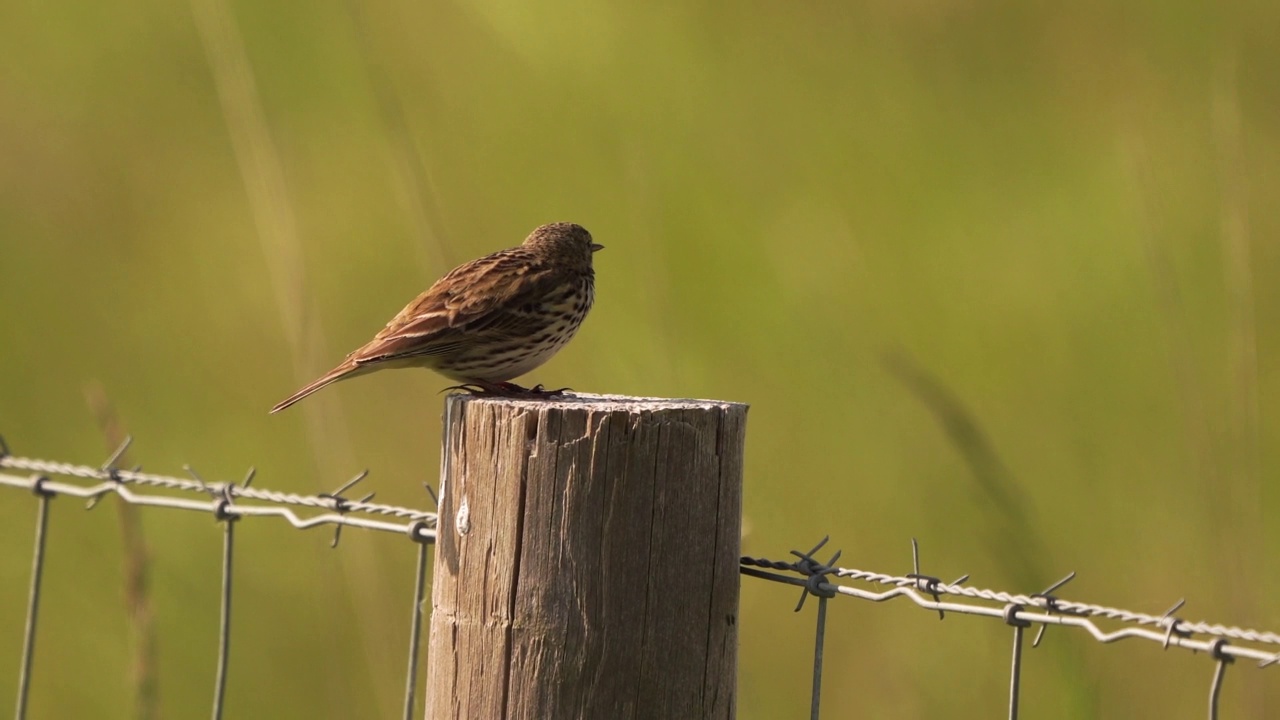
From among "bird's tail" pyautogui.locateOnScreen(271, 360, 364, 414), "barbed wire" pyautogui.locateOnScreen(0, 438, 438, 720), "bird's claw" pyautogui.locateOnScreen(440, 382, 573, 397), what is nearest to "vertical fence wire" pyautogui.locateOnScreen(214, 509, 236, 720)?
"barbed wire" pyautogui.locateOnScreen(0, 438, 438, 720)

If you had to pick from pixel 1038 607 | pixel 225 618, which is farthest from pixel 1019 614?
pixel 225 618

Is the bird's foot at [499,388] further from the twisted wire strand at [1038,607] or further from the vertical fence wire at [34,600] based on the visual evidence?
the vertical fence wire at [34,600]

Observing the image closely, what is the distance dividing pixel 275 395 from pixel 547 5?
445cm

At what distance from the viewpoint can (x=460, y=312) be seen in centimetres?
480

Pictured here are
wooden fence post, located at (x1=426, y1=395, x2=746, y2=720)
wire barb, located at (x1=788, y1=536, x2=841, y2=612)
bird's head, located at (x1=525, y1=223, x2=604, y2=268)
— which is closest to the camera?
wooden fence post, located at (x1=426, y1=395, x2=746, y2=720)

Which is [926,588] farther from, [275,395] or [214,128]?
[214,128]

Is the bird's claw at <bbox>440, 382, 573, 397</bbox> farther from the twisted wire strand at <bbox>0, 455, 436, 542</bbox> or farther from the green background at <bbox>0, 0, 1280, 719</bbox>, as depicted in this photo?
the green background at <bbox>0, 0, 1280, 719</bbox>

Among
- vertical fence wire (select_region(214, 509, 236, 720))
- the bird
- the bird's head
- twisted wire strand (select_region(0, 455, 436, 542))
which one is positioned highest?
the bird's head

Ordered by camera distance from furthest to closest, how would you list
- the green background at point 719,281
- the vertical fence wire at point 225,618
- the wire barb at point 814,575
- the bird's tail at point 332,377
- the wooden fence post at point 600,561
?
the green background at point 719,281 < the bird's tail at point 332,377 < the vertical fence wire at point 225,618 < the wire barb at point 814,575 < the wooden fence post at point 600,561

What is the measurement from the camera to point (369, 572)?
6.03 meters

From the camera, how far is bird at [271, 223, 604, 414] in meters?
4.80

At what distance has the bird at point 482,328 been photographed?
4.80 meters

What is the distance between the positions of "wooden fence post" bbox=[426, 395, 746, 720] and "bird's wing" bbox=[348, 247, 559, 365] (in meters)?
1.60

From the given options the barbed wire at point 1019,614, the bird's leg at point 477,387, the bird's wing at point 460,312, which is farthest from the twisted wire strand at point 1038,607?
the bird's wing at point 460,312
